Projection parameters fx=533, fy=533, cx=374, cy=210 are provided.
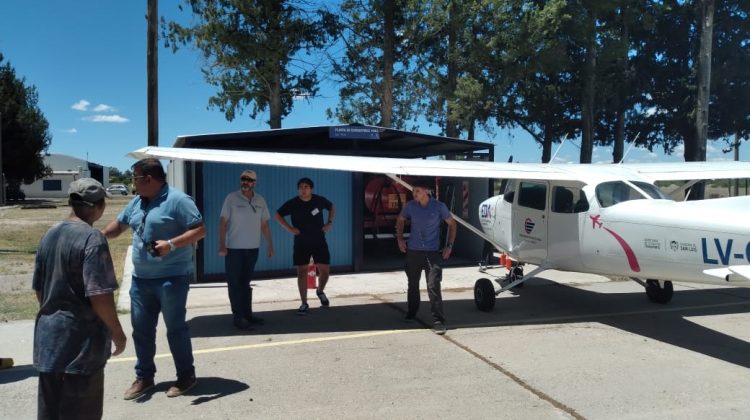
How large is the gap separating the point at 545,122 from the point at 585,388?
23411 millimetres

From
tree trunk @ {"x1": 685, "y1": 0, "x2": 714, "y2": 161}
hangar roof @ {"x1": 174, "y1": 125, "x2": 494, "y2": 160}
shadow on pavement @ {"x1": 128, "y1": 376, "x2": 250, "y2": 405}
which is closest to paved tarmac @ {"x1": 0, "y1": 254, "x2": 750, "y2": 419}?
shadow on pavement @ {"x1": 128, "y1": 376, "x2": 250, "y2": 405}

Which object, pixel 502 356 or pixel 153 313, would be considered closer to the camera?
pixel 153 313

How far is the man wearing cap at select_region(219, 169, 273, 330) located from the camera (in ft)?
20.9

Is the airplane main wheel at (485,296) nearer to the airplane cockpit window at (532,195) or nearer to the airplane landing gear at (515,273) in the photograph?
the airplane landing gear at (515,273)

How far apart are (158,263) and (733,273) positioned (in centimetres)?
517

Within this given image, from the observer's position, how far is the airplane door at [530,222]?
24.5ft

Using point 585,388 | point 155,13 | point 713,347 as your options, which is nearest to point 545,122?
point 155,13

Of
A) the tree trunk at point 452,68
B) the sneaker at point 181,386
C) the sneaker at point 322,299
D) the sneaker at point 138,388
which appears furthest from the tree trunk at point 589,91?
the sneaker at point 138,388

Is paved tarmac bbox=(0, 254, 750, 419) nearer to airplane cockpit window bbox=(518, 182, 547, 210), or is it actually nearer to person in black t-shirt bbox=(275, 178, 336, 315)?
person in black t-shirt bbox=(275, 178, 336, 315)

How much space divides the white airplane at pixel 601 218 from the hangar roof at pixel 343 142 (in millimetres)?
3106

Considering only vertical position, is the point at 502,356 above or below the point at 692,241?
below

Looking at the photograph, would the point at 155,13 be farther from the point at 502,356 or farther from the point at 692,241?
the point at 692,241

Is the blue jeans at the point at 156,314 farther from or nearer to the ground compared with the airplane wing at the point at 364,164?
nearer to the ground

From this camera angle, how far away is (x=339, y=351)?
18.6 ft
